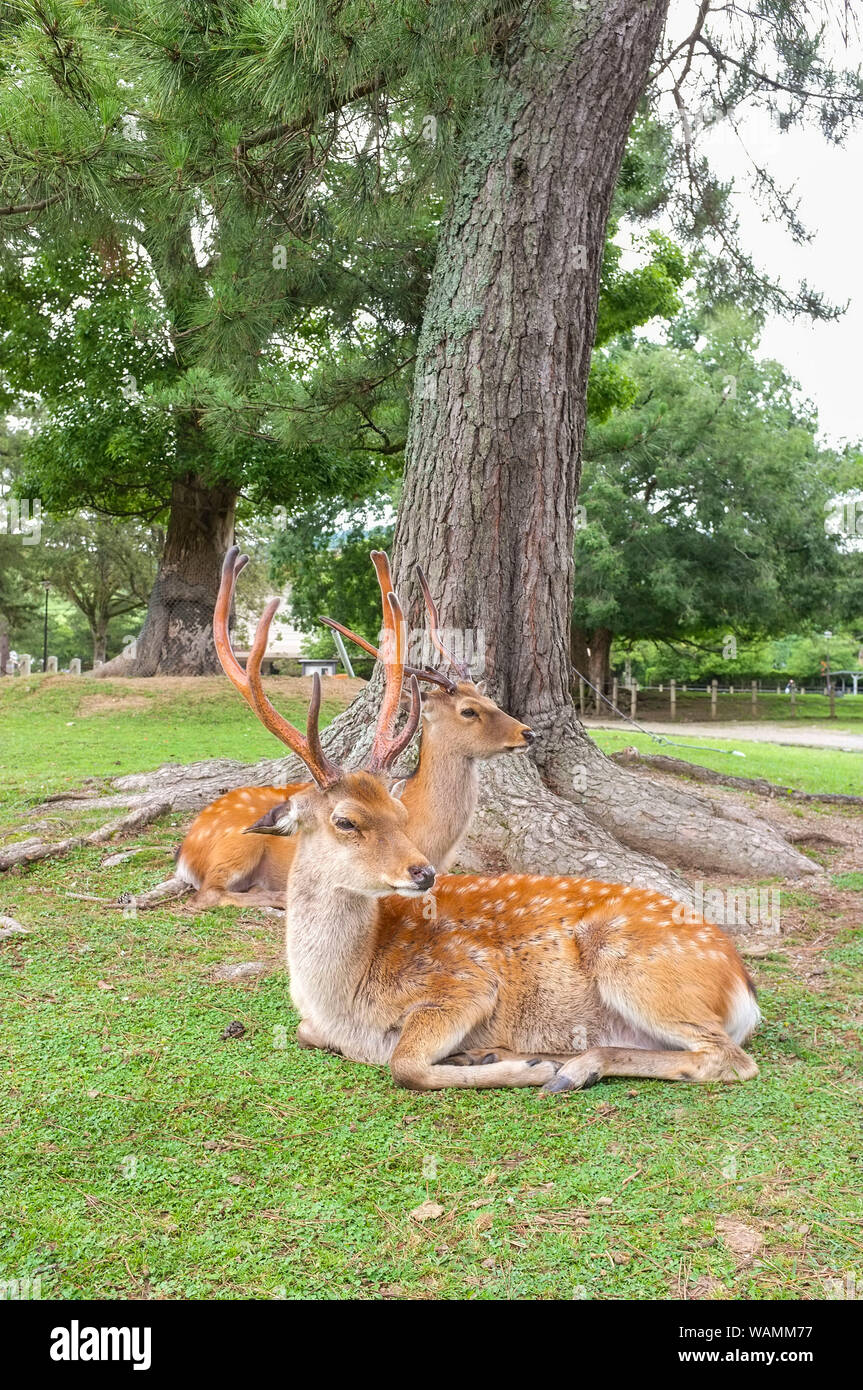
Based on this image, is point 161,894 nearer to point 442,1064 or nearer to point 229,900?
point 229,900

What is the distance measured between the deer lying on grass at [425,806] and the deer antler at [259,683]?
1218 millimetres

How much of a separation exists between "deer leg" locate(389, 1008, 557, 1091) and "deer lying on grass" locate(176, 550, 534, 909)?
156 cm

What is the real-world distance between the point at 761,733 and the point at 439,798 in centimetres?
2163

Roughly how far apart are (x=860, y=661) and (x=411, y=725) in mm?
46362

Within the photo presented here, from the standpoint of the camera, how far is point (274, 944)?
15.6ft

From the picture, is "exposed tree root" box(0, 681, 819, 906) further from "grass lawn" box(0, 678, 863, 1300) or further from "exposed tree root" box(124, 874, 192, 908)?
"grass lawn" box(0, 678, 863, 1300)

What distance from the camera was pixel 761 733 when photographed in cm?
2517

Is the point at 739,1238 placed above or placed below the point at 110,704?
below

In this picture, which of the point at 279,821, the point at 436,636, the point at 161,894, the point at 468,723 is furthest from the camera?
the point at 161,894

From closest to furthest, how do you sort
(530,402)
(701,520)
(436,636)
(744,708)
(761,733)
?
(436,636)
(530,402)
(761,733)
(701,520)
(744,708)

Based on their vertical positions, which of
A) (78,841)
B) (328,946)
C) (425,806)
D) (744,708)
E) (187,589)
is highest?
(187,589)

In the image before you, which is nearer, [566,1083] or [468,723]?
[566,1083]

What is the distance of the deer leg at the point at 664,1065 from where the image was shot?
3246mm

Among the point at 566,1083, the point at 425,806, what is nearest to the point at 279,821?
the point at 566,1083
